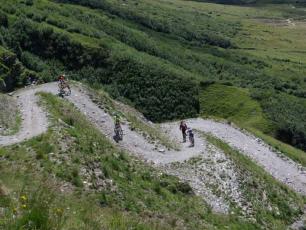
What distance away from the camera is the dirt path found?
46625 mm

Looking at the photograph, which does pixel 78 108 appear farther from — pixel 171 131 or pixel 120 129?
pixel 171 131

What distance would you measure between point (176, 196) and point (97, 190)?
952cm

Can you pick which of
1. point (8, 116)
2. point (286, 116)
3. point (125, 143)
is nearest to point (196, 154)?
point (125, 143)

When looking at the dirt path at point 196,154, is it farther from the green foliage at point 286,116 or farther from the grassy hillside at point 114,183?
the green foliage at point 286,116

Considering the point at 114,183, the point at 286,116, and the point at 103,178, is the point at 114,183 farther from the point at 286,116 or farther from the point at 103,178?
the point at 286,116

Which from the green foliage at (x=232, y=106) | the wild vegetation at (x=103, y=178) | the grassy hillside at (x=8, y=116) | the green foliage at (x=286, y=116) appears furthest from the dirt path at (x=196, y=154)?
the green foliage at (x=286, y=116)

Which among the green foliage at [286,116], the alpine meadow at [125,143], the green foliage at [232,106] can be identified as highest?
the alpine meadow at [125,143]

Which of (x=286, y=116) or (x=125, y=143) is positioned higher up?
(x=125, y=143)

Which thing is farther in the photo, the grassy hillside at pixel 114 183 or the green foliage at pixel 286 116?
the green foliage at pixel 286 116

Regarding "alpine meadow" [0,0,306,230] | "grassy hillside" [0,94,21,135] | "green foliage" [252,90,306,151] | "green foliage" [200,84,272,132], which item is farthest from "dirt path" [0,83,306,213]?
"green foliage" [252,90,306,151]

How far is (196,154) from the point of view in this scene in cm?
5566

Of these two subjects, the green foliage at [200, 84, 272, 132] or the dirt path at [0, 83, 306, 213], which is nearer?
the dirt path at [0, 83, 306, 213]

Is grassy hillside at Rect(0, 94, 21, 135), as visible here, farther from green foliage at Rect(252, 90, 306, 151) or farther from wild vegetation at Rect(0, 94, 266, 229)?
green foliage at Rect(252, 90, 306, 151)

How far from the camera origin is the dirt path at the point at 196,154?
153 ft
